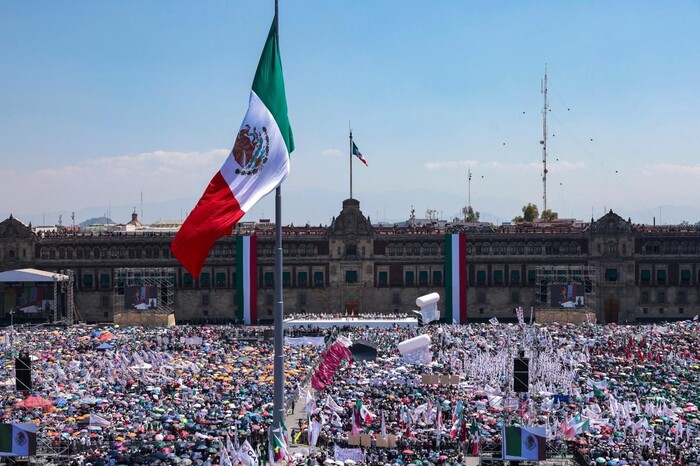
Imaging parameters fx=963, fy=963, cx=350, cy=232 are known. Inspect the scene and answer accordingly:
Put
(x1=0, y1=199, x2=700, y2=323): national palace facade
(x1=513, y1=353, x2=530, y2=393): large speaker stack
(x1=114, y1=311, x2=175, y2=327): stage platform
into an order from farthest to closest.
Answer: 1. (x1=0, y1=199, x2=700, y2=323): national palace facade
2. (x1=114, y1=311, x2=175, y2=327): stage platform
3. (x1=513, y1=353, x2=530, y2=393): large speaker stack

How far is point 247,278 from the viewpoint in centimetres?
9381

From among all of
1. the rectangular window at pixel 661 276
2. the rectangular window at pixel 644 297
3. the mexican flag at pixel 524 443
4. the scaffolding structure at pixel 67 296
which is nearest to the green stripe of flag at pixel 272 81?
the mexican flag at pixel 524 443

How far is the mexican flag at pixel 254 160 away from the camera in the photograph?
88.5 feet

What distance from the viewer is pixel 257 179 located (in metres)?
27.6

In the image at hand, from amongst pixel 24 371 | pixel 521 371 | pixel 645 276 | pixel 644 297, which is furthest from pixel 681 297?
pixel 24 371

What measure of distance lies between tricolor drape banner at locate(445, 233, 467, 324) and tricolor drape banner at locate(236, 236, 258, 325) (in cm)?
1862

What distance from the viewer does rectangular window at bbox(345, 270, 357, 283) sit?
315 feet

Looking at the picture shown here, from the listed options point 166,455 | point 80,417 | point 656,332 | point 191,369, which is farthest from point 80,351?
point 656,332

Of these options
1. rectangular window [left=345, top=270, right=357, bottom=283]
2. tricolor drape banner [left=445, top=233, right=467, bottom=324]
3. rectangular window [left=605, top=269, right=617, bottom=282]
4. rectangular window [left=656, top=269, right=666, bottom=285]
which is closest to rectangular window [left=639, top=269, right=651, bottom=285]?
rectangular window [left=656, top=269, right=666, bottom=285]

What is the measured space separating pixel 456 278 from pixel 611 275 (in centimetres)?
1561

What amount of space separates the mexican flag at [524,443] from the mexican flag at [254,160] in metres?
15.7

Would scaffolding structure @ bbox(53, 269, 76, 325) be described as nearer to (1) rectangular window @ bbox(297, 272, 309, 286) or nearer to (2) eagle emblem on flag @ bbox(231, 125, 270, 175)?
(1) rectangular window @ bbox(297, 272, 309, 286)

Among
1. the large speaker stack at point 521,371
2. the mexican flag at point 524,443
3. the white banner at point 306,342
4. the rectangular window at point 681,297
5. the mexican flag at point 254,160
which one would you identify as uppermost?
the mexican flag at point 254,160

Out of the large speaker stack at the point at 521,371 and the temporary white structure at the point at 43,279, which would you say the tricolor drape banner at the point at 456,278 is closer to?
the temporary white structure at the point at 43,279
